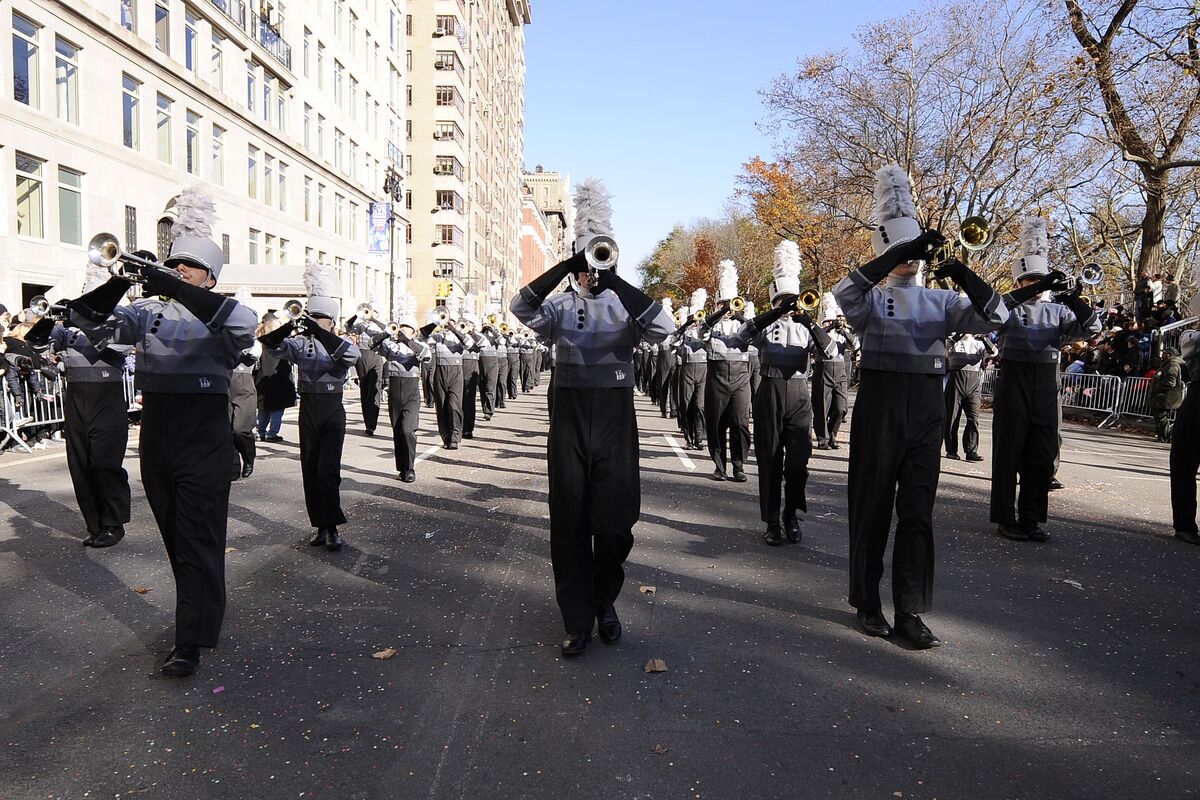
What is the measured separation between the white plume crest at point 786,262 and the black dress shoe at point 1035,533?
2894mm

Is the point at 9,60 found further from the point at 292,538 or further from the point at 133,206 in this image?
the point at 292,538

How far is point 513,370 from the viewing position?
2777cm

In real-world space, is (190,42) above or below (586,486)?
above

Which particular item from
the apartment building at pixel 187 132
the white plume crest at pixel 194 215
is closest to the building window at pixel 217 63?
the apartment building at pixel 187 132

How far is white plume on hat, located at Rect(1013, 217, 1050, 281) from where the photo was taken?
7.80 m

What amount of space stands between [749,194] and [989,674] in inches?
1317

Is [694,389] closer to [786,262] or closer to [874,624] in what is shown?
[786,262]

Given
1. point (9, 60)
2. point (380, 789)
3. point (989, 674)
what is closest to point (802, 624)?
point (989, 674)

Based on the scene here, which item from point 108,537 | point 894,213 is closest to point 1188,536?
point 894,213

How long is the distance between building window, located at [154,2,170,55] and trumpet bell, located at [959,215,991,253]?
94.3 ft

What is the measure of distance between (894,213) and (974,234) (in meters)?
0.70

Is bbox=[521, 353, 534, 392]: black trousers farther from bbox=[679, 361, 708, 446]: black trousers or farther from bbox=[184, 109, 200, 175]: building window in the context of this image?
bbox=[679, 361, 708, 446]: black trousers

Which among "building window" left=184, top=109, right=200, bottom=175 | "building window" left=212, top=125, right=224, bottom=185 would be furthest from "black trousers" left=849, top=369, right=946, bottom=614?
"building window" left=212, top=125, right=224, bottom=185

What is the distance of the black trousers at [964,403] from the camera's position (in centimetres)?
1298
